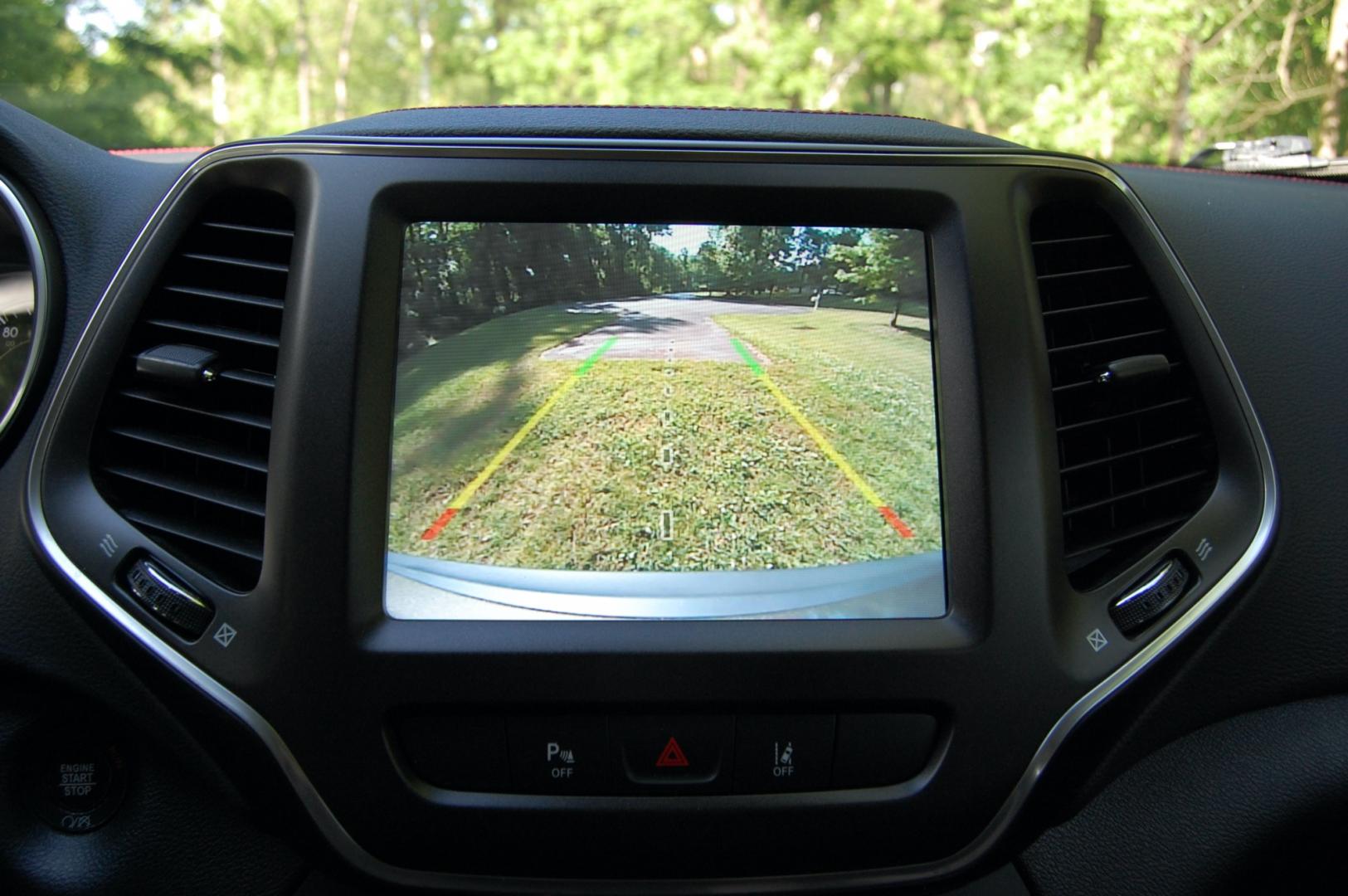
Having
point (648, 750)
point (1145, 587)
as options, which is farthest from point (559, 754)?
point (1145, 587)

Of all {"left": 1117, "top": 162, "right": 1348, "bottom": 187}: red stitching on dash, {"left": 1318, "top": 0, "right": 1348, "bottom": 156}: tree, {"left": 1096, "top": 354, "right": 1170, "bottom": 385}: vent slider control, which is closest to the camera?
{"left": 1096, "top": 354, "right": 1170, "bottom": 385}: vent slider control

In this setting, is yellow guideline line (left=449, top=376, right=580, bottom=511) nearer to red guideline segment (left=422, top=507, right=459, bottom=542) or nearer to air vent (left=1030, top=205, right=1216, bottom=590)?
red guideline segment (left=422, top=507, right=459, bottom=542)

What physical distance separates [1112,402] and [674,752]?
1.07 meters

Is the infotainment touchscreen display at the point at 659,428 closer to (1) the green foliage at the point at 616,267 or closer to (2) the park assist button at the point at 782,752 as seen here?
(1) the green foliage at the point at 616,267

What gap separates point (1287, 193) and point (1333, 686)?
3.74 feet

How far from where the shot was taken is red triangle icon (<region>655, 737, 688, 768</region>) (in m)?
1.90

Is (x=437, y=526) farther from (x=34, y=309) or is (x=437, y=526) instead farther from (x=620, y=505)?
(x=34, y=309)

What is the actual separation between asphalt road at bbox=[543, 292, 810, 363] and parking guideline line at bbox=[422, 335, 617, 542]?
0.04ft

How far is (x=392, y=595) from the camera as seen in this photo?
6.11ft

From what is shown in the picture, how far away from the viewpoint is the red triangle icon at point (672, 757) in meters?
1.90

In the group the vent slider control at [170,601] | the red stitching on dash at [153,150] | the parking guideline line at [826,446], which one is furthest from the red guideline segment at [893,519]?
the red stitching on dash at [153,150]

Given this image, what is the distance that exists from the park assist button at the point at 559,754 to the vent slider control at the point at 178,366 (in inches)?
33.4

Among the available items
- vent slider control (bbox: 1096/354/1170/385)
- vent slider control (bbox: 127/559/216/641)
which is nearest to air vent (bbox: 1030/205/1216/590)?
vent slider control (bbox: 1096/354/1170/385)

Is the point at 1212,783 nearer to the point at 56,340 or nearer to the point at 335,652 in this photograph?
the point at 335,652
